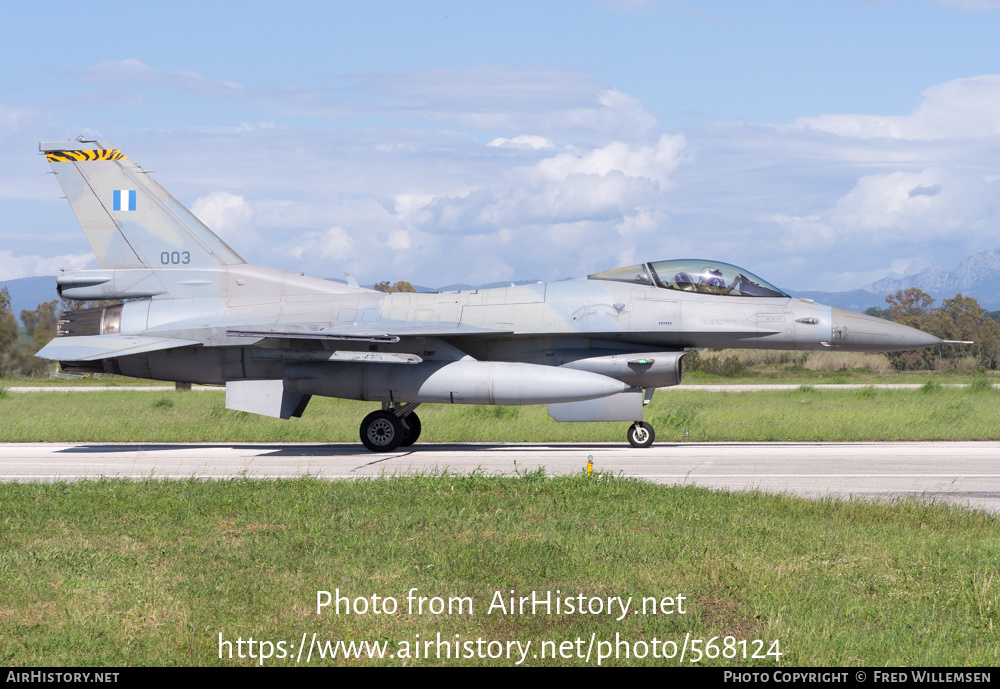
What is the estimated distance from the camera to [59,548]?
8.02m

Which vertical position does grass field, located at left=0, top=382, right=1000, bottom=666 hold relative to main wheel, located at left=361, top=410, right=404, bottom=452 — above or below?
below

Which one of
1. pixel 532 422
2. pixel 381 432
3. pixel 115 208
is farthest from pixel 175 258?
pixel 532 422

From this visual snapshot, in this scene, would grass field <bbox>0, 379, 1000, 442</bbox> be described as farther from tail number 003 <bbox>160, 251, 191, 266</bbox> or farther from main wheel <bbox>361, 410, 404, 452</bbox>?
tail number 003 <bbox>160, 251, 191, 266</bbox>

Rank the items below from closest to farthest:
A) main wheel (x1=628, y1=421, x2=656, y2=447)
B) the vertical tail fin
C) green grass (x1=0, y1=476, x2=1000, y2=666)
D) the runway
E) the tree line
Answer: green grass (x1=0, y1=476, x2=1000, y2=666)
the runway
main wheel (x1=628, y1=421, x2=656, y2=447)
the vertical tail fin
the tree line

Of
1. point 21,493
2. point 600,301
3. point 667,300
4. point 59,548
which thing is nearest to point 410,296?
point 600,301

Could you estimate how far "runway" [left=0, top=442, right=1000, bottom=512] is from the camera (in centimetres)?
1261

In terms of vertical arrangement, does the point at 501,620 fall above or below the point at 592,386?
below

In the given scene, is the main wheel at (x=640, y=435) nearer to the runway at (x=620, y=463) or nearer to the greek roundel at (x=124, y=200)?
the runway at (x=620, y=463)

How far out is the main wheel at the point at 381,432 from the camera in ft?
55.6

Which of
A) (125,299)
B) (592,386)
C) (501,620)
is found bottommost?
(501,620)

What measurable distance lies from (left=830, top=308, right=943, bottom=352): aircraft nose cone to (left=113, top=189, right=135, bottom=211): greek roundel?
1294 cm

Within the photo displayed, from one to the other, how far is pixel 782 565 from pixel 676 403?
1985 centimetres

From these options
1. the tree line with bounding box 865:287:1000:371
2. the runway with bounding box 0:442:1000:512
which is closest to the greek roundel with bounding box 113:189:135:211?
the runway with bounding box 0:442:1000:512

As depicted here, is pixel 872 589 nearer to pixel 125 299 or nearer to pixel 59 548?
pixel 59 548
